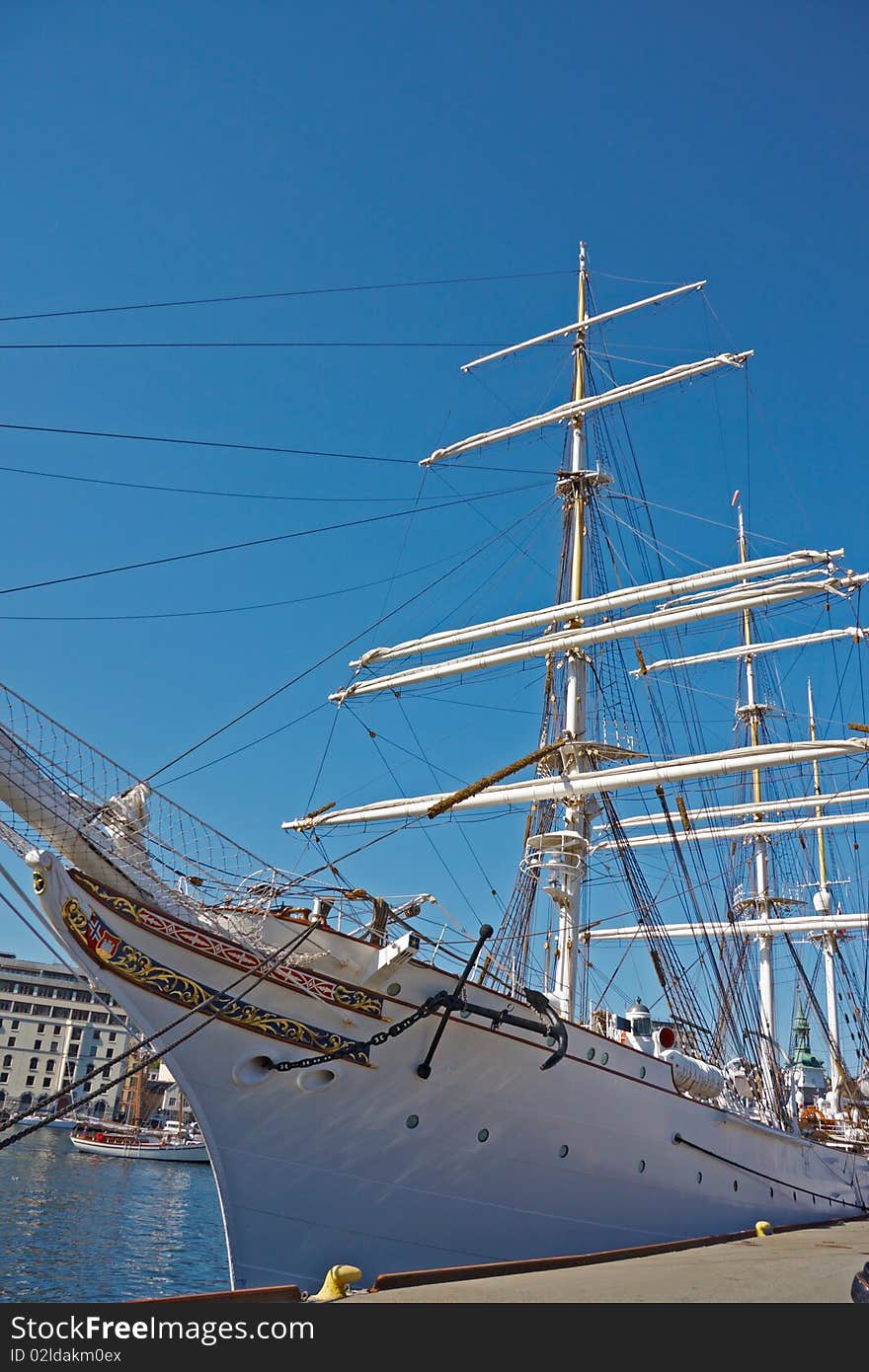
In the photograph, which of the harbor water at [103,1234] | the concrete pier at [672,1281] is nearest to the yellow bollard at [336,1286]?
the concrete pier at [672,1281]

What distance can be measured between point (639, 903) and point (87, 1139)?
44475 millimetres

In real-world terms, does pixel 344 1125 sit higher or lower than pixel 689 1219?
higher

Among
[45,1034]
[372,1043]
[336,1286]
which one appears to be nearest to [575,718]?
[372,1043]

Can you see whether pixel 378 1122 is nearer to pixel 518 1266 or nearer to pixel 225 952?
pixel 518 1266

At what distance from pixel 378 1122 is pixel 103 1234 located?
16.1 meters

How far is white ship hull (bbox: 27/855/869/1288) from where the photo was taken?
9.98 meters

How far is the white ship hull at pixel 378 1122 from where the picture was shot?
9984 millimetres

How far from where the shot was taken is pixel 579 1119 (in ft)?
40.5

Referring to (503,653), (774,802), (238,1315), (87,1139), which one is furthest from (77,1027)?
(238,1315)

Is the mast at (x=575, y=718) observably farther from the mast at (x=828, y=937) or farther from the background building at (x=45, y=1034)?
the background building at (x=45, y=1034)

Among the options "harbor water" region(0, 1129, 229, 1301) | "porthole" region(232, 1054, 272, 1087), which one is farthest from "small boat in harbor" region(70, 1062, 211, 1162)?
"porthole" region(232, 1054, 272, 1087)

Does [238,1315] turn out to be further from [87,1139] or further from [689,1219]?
[87,1139]

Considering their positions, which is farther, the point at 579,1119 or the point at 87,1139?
the point at 87,1139

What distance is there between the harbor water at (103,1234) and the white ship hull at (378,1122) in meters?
6.36
